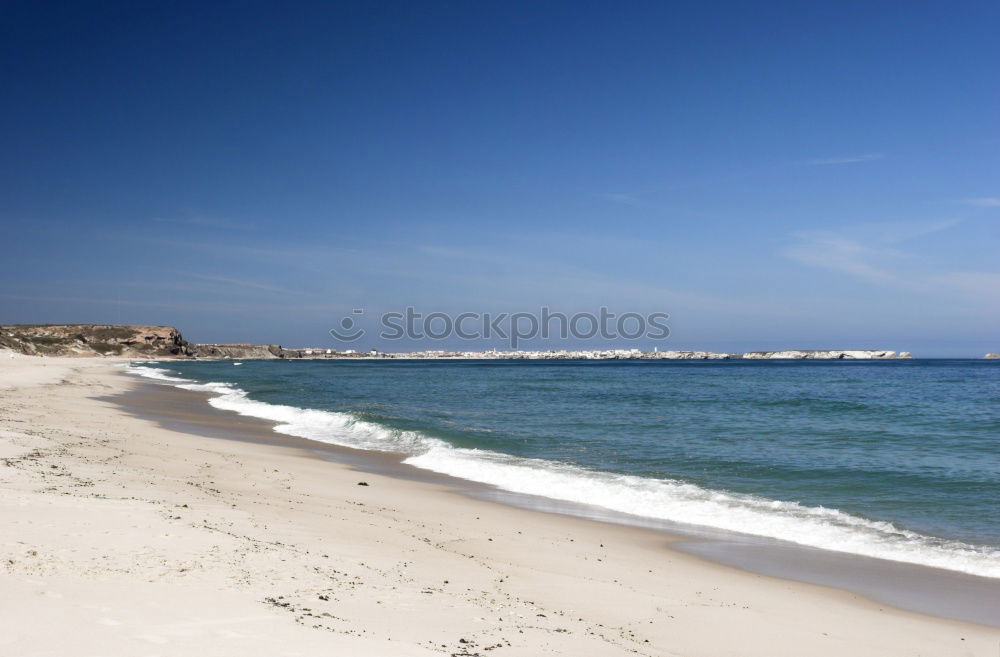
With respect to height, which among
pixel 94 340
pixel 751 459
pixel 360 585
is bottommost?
pixel 751 459

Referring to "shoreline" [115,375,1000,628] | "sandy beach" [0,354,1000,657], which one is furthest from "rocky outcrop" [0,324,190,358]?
"sandy beach" [0,354,1000,657]

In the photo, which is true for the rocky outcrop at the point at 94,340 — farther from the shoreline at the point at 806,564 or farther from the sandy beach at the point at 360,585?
the sandy beach at the point at 360,585

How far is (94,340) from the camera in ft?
479

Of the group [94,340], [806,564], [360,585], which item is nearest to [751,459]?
[806,564]

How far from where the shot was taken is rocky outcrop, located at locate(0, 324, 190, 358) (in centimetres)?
12081

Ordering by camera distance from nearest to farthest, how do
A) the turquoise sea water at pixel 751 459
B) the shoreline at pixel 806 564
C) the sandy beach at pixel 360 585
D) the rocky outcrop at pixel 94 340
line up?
1. the sandy beach at pixel 360 585
2. the shoreline at pixel 806 564
3. the turquoise sea water at pixel 751 459
4. the rocky outcrop at pixel 94 340

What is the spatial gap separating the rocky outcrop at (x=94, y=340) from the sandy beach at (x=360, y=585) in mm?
123560

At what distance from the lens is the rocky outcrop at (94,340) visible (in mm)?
120806

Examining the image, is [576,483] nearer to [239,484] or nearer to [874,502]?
[874,502]

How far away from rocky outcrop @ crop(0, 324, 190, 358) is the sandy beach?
123560mm

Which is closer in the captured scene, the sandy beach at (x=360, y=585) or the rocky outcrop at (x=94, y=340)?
the sandy beach at (x=360, y=585)

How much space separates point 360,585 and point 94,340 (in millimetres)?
165486

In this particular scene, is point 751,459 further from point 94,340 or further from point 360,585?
point 94,340

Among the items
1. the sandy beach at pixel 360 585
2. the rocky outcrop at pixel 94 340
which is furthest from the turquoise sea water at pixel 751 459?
the rocky outcrop at pixel 94 340
